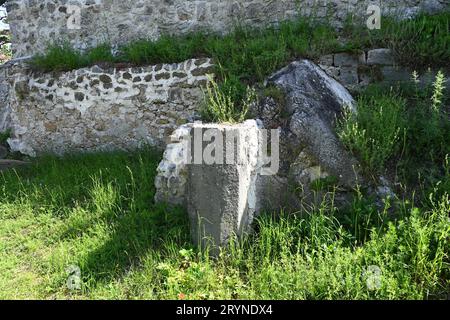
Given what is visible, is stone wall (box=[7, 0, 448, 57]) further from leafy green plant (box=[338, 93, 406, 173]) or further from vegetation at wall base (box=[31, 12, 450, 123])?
leafy green plant (box=[338, 93, 406, 173])

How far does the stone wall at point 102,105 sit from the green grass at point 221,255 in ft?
4.99

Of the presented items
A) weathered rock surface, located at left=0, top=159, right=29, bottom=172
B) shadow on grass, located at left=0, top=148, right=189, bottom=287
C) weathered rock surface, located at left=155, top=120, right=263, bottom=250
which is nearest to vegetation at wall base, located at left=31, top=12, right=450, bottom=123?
weathered rock surface, located at left=155, top=120, right=263, bottom=250

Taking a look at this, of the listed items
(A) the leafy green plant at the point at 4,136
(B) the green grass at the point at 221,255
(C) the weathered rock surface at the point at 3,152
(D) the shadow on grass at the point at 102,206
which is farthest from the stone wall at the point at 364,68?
(A) the leafy green plant at the point at 4,136

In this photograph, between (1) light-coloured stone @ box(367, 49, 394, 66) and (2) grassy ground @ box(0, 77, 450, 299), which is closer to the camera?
(2) grassy ground @ box(0, 77, 450, 299)

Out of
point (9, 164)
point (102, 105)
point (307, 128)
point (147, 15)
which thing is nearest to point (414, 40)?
point (307, 128)

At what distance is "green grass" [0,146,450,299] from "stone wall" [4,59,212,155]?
1520 mm

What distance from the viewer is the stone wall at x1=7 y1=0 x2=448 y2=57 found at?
598 centimetres

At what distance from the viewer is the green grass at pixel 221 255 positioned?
2.95 m

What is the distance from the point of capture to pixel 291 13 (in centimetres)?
618

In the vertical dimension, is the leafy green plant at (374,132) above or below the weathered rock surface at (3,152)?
above

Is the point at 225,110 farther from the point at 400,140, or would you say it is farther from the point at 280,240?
the point at 400,140

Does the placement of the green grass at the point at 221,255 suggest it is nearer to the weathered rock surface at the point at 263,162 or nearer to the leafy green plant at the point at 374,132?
the weathered rock surface at the point at 263,162

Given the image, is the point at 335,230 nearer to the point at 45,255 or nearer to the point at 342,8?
the point at 45,255
